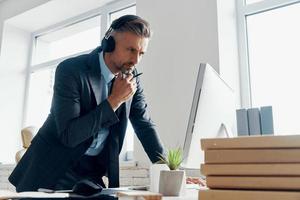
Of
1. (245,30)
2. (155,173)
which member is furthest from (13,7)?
(155,173)

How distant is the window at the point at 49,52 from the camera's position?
142 inches

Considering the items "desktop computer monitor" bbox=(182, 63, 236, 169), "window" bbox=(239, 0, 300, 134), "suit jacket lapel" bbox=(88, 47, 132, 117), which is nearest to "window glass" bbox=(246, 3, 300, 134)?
"window" bbox=(239, 0, 300, 134)

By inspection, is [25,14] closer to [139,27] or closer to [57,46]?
[57,46]

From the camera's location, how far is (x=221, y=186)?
62 cm

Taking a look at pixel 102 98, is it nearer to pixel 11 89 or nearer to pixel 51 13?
pixel 51 13

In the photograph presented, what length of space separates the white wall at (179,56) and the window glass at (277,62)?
0.51 feet

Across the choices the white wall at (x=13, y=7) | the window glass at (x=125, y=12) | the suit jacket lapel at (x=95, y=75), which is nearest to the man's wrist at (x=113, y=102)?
the suit jacket lapel at (x=95, y=75)

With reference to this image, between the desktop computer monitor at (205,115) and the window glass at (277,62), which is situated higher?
the window glass at (277,62)

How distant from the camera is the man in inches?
47.3

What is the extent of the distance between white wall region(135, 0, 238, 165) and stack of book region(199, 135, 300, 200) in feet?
5.08

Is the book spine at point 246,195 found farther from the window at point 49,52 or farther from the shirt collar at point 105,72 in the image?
the window at point 49,52

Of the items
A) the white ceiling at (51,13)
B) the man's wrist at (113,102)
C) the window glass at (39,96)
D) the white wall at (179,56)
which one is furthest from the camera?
the window glass at (39,96)

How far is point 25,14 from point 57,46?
1.59 ft

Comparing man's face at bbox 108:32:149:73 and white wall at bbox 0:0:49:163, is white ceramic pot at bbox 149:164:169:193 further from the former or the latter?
white wall at bbox 0:0:49:163
